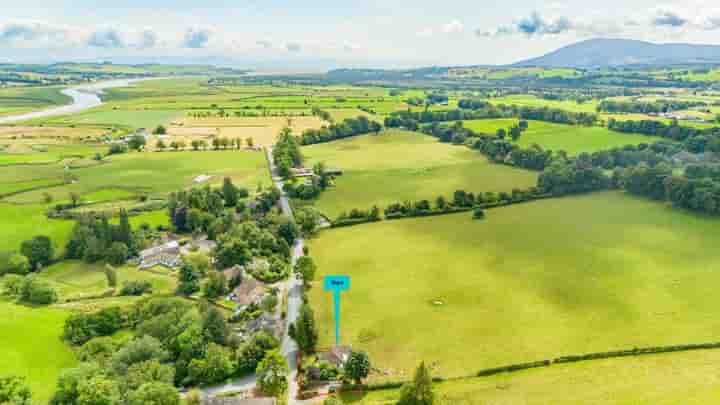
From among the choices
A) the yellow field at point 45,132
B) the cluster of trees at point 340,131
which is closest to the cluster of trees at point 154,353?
the cluster of trees at point 340,131

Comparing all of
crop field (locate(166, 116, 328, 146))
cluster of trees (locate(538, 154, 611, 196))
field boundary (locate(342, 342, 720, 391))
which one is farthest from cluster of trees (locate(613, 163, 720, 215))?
crop field (locate(166, 116, 328, 146))

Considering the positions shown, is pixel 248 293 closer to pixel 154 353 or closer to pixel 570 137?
pixel 154 353

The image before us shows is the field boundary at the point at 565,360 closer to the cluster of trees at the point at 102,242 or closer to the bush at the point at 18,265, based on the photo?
the cluster of trees at the point at 102,242

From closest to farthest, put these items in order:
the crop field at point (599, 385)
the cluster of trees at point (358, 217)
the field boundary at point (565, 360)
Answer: the crop field at point (599, 385), the field boundary at point (565, 360), the cluster of trees at point (358, 217)

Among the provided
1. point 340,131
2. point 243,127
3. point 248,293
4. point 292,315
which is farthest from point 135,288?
point 243,127

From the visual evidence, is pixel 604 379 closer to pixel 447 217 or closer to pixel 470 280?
pixel 470 280

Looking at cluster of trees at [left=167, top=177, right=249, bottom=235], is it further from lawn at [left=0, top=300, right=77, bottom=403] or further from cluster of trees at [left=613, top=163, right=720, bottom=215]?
cluster of trees at [left=613, top=163, right=720, bottom=215]
